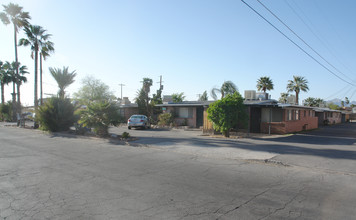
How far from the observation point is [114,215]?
4000 millimetres

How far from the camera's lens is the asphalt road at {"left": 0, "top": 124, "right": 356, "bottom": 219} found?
13.7 ft

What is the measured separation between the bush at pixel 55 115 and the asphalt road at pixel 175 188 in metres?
10.8

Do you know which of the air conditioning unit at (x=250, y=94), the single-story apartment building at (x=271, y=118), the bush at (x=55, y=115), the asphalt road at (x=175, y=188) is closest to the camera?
the asphalt road at (x=175, y=188)

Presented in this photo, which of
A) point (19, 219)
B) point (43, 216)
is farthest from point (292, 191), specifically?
point (19, 219)

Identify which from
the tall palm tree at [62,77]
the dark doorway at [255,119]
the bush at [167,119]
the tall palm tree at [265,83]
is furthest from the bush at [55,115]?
the tall palm tree at [265,83]

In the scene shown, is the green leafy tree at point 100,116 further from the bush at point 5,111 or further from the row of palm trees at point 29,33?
the bush at point 5,111

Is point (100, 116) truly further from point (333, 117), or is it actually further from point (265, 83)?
point (333, 117)

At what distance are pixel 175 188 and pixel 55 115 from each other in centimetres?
1755

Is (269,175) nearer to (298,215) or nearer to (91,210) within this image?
(298,215)

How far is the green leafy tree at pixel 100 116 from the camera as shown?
15.0 metres

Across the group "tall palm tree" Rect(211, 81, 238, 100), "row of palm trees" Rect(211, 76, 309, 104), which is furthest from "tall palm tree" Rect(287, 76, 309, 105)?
"tall palm tree" Rect(211, 81, 238, 100)

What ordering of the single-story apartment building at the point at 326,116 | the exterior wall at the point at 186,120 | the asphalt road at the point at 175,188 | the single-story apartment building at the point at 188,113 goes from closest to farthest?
the asphalt road at the point at 175,188 < the single-story apartment building at the point at 188,113 < the exterior wall at the point at 186,120 < the single-story apartment building at the point at 326,116

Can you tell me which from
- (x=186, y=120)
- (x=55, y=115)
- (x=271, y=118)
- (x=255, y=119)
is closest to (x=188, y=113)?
(x=186, y=120)

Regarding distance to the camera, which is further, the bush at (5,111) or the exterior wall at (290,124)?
the bush at (5,111)
